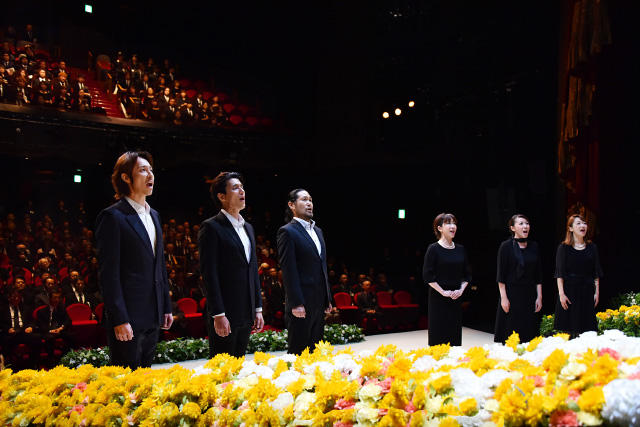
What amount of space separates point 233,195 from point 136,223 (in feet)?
2.52

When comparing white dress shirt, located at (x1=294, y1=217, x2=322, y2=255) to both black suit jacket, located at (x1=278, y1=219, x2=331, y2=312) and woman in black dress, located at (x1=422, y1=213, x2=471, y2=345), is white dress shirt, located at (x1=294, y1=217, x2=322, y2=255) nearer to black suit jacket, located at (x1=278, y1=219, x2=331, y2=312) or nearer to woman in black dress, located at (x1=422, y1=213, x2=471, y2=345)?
black suit jacket, located at (x1=278, y1=219, x2=331, y2=312)

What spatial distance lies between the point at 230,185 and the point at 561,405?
2568 mm

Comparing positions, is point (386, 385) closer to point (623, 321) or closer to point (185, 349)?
point (623, 321)

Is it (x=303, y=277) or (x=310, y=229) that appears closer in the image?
(x=303, y=277)

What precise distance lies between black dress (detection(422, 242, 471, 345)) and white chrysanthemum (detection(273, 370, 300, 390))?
325 cm

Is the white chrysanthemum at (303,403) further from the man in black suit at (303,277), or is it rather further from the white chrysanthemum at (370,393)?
the man in black suit at (303,277)

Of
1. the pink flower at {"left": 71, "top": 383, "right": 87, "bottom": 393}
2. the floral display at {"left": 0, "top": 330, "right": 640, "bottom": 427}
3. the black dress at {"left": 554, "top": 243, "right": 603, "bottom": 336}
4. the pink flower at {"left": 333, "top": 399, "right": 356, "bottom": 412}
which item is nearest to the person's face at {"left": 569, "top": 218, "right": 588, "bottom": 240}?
the black dress at {"left": 554, "top": 243, "right": 603, "bottom": 336}

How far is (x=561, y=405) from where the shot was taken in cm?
116

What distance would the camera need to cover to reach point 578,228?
17.6 ft

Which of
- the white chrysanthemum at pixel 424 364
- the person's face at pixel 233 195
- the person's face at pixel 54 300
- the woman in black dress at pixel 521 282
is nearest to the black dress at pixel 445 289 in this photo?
the woman in black dress at pixel 521 282

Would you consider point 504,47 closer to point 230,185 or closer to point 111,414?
point 230,185

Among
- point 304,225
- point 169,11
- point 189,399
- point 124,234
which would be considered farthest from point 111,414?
point 169,11

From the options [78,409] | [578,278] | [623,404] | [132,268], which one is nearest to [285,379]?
[78,409]

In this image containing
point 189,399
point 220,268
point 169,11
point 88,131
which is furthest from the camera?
point 169,11
